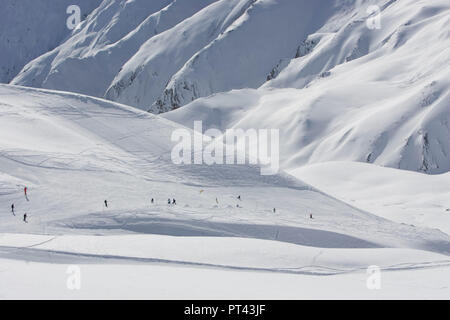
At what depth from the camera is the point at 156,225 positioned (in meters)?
28.7

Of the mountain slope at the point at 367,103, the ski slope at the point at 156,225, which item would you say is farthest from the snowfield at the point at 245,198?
the mountain slope at the point at 367,103

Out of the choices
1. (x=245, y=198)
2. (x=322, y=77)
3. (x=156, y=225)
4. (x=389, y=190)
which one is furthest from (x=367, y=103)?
(x=156, y=225)

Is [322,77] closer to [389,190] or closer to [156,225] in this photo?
[389,190]

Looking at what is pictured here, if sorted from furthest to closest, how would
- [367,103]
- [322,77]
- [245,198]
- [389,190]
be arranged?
[322,77] → [367,103] → [389,190] → [245,198]

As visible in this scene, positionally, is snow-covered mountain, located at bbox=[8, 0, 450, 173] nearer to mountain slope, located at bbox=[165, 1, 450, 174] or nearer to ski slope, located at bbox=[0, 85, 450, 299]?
mountain slope, located at bbox=[165, 1, 450, 174]

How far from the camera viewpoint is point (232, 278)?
18.9m

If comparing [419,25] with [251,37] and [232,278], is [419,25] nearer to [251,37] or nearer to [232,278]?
[251,37]

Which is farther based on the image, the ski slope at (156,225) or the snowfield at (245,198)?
the snowfield at (245,198)

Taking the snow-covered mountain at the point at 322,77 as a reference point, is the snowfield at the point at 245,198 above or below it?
below

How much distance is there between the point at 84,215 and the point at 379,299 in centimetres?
1753

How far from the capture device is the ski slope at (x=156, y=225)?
60.5ft

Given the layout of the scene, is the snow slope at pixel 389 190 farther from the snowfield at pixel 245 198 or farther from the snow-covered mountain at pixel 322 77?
the snow-covered mountain at pixel 322 77

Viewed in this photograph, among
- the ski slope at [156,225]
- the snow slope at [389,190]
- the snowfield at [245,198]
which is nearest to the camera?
the ski slope at [156,225]

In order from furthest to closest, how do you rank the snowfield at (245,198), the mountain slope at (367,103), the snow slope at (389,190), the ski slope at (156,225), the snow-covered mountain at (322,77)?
the snow-covered mountain at (322,77)
the mountain slope at (367,103)
the snow slope at (389,190)
the snowfield at (245,198)
the ski slope at (156,225)
